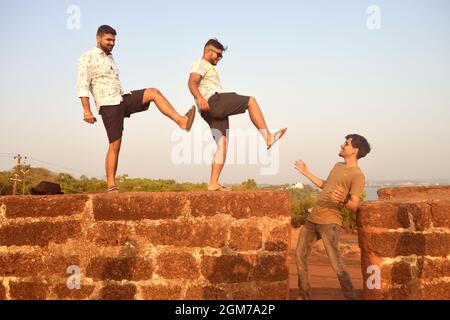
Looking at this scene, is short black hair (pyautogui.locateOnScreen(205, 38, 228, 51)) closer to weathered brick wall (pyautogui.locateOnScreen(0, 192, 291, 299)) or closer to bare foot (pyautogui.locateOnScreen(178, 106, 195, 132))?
bare foot (pyautogui.locateOnScreen(178, 106, 195, 132))

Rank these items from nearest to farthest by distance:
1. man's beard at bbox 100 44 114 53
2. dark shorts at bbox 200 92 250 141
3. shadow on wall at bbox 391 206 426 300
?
shadow on wall at bbox 391 206 426 300, dark shorts at bbox 200 92 250 141, man's beard at bbox 100 44 114 53

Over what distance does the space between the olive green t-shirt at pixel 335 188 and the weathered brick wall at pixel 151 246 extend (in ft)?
2.94

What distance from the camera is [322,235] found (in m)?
4.75

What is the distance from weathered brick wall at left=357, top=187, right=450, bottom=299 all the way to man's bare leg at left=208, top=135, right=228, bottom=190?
1.50 meters

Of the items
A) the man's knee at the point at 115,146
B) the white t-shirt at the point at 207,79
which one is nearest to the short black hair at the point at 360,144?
the white t-shirt at the point at 207,79

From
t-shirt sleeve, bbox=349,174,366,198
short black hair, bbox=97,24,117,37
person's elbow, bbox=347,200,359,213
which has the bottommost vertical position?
person's elbow, bbox=347,200,359,213

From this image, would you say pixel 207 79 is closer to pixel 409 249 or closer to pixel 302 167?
pixel 302 167

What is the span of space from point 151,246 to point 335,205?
1.98 metres

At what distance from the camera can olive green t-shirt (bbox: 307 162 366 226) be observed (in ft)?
15.3

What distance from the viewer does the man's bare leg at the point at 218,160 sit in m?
4.66

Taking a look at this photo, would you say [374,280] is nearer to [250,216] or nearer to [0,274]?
[250,216]

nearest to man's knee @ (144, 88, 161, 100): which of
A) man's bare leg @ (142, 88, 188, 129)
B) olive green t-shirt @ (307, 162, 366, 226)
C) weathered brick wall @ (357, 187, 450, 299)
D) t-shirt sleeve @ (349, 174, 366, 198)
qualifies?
man's bare leg @ (142, 88, 188, 129)

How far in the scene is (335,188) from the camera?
4.75 metres

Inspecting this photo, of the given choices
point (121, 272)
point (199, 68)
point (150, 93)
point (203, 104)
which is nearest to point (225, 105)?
point (203, 104)
